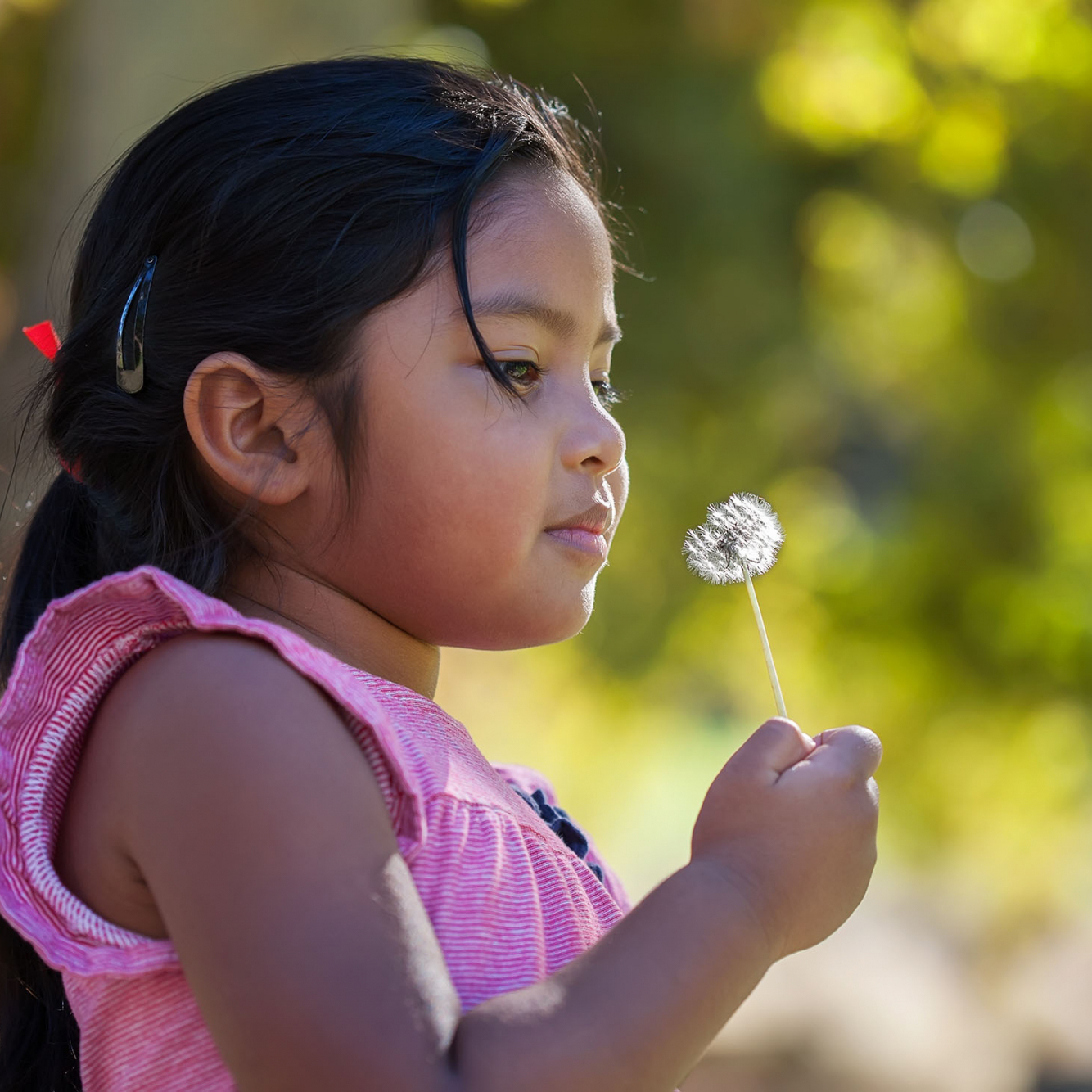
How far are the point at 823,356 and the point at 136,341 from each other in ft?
9.58

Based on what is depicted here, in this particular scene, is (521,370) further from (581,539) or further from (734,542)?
(734,542)

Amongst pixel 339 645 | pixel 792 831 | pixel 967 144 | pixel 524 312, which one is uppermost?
pixel 967 144

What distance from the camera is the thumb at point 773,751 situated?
1.07m

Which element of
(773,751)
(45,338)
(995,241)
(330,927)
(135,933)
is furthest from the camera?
(995,241)

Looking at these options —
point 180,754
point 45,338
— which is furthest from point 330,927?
point 45,338

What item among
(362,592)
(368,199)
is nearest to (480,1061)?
(362,592)

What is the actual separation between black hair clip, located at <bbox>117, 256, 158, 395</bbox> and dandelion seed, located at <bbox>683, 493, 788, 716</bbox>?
1.79 ft

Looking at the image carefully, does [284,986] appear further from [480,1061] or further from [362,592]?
[362,592]

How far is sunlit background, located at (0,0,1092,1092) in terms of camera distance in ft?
11.5

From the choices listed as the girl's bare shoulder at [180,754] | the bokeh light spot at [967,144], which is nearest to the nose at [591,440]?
the girl's bare shoulder at [180,754]

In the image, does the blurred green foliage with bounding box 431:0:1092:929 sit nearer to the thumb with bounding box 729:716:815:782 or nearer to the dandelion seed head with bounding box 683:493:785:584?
the dandelion seed head with bounding box 683:493:785:584

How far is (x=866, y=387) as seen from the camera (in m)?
3.95

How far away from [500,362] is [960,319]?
112 inches

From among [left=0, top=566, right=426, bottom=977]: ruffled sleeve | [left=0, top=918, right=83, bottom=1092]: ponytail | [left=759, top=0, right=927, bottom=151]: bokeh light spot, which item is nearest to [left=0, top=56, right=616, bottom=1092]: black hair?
[left=0, top=918, right=83, bottom=1092]: ponytail
